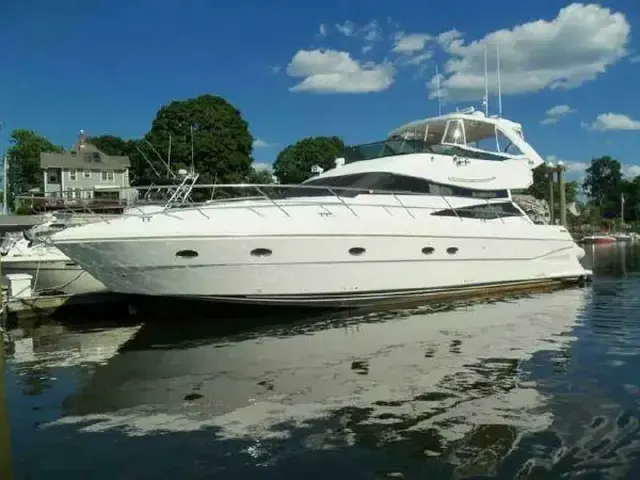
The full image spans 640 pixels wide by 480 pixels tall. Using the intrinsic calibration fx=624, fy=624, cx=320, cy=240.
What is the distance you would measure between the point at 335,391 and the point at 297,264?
186 inches

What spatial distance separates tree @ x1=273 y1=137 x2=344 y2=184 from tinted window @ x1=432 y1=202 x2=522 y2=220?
48.0m

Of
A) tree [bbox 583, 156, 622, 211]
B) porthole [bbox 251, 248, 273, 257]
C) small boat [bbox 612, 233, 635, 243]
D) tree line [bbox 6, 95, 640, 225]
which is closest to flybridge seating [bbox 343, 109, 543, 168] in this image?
porthole [bbox 251, 248, 273, 257]

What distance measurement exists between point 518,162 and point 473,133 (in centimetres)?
196

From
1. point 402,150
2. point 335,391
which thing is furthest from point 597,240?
point 335,391

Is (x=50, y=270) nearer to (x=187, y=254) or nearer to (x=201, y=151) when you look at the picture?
Result: (x=187, y=254)

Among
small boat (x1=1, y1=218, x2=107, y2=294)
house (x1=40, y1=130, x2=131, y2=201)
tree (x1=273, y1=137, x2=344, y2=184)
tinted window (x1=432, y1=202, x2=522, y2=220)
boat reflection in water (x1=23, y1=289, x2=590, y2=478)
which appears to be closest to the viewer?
boat reflection in water (x1=23, y1=289, x2=590, y2=478)

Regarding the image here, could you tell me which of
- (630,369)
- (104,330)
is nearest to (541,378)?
(630,369)

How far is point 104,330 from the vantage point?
1220 centimetres

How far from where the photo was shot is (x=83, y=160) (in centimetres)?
5962

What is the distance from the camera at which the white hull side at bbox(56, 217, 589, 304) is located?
11.1 metres

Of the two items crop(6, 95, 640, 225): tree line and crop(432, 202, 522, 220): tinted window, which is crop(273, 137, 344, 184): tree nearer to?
crop(6, 95, 640, 225): tree line

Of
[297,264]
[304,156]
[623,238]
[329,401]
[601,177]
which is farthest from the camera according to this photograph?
[601,177]

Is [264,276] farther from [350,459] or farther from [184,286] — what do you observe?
[350,459]

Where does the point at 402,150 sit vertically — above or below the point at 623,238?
above
